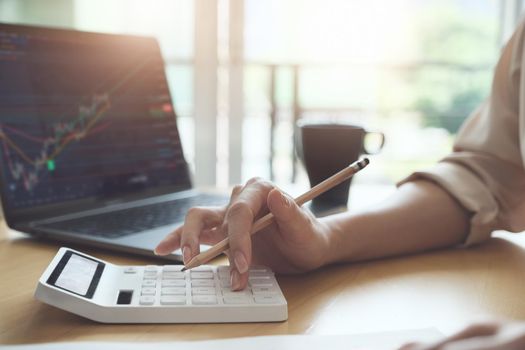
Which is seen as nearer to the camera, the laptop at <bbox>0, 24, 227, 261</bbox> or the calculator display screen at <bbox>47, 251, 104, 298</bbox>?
the calculator display screen at <bbox>47, 251, 104, 298</bbox>

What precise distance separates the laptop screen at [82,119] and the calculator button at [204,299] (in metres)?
0.36

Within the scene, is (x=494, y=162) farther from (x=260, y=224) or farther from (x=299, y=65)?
(x=299, y=65)

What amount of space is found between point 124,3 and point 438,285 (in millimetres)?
1669

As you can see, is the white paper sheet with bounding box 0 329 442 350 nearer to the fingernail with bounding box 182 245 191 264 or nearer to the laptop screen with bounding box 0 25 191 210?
the fingernail with bounding box 182 245 191 264

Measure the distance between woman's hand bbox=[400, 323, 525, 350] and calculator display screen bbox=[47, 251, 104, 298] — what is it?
274mm

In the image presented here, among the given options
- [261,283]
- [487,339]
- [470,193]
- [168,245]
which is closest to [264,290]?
[261,283]

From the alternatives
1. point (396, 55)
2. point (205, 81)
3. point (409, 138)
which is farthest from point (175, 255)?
point (409, 138)

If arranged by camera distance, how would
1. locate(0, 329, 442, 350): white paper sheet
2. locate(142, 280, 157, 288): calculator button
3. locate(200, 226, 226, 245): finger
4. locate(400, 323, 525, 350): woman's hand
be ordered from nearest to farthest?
locate(400, 323, 525, 350): woman's hand → locate(0, 329, 442, 350): white paper sheet → locate(142, 280, 157, 288): calculator button → locate(200, 226, 226, 245): finger

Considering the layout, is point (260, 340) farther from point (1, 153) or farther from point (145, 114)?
point (145, 114)

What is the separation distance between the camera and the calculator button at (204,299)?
0.48 m

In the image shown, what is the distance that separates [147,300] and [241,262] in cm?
9

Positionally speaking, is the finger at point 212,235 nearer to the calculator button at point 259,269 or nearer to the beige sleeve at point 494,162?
the calculator button at point 259,269

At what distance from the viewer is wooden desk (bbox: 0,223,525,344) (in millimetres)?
459

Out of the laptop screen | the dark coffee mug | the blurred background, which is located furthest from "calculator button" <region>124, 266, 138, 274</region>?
the blurred background
